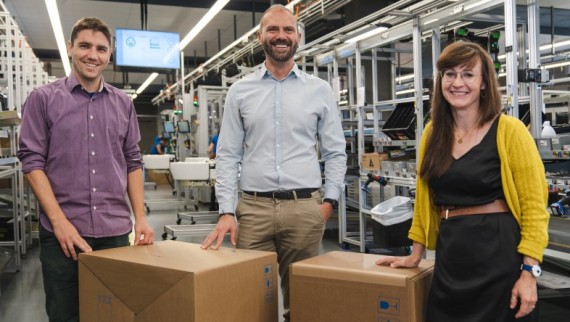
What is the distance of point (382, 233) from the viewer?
5.11m

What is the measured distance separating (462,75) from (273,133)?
871 mm

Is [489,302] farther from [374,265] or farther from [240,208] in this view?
[240,208]

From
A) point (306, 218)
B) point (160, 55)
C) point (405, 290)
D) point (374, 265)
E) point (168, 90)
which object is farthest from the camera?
point (168, 90)

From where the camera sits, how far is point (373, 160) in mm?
5586

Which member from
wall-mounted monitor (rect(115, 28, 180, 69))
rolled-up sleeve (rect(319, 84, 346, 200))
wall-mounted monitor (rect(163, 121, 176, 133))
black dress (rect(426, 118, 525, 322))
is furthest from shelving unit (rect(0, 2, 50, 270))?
wall-mounted monitor (rect(163, 121, 176, 133))

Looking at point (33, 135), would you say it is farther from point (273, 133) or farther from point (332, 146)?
point (332, 146)

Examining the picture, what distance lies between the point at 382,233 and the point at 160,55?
610 cm

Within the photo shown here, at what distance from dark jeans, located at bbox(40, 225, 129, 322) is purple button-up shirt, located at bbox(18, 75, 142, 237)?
8 cm

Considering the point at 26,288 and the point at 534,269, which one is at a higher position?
the point at 534,269

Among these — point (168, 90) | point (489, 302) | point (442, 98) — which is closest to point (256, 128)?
point (442, 98)

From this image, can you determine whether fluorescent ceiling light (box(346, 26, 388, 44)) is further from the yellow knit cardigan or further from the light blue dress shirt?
the yellow knit cardigan

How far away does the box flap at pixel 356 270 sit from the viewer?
1.55 meters

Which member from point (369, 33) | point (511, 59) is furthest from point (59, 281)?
point (369, 33)

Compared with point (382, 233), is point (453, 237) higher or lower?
higher
